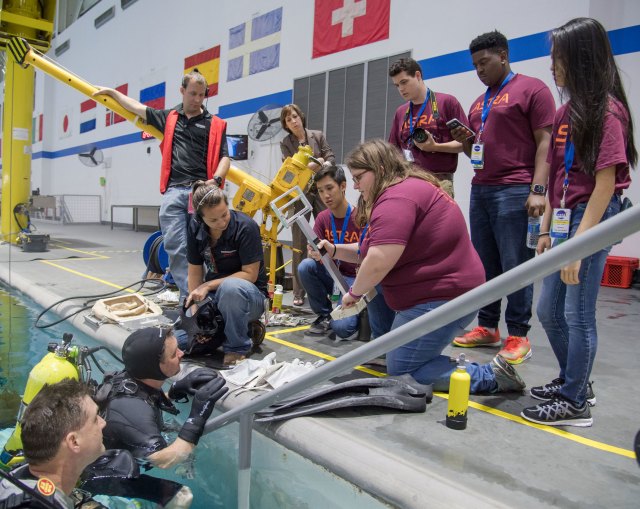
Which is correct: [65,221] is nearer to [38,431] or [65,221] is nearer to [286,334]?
[286,334]

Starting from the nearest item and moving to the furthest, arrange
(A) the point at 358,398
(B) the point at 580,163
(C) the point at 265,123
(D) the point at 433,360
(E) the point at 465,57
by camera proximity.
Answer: (B) the point at 580,163
(A) the point at 358,398
(D) the point at 433,360
(E) the point at 465,57
(C) the point at 265,123

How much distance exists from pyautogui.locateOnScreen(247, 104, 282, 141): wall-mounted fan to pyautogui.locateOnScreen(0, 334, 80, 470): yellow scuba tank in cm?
703

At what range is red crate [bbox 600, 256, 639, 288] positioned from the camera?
529 centimetres

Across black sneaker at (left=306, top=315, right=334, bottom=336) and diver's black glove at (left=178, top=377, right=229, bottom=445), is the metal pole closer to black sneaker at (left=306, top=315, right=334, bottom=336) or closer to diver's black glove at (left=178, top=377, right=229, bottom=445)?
diver's black glove at (left=178, top=377, right=229, bottom=445)

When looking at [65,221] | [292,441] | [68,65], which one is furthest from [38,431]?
[68,65]

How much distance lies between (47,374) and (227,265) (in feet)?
4.11

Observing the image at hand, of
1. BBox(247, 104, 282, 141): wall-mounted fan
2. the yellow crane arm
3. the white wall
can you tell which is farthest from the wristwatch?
BBox(247, 104, 282, 141): wall-mounted fan

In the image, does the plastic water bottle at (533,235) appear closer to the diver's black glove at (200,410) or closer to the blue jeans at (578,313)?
the blue jeans at (578,313)

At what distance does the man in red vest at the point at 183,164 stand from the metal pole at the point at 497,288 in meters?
2.47

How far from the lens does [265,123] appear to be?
8.90 meters

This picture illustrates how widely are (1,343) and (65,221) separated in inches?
600

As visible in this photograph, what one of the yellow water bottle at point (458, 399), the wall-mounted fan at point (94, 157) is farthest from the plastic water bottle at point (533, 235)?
the wall-mounted fan at point (94, 157)

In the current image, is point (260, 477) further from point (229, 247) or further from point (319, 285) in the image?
point (319, 285)

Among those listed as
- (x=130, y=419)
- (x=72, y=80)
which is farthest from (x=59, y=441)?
(x=72, y=80)
